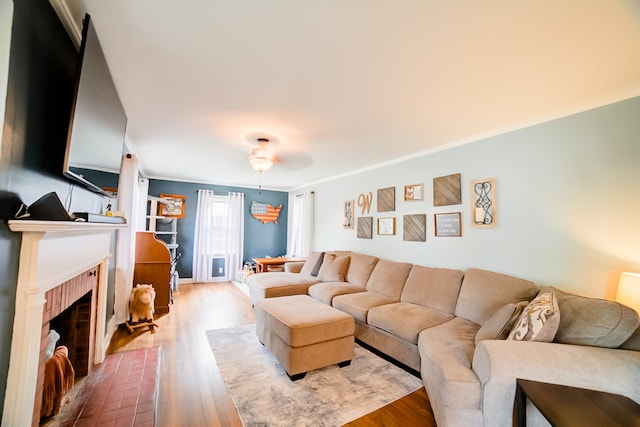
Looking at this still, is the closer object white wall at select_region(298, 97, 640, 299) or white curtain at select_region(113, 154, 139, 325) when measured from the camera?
white wall at select_region(298, 97, 640, 299)

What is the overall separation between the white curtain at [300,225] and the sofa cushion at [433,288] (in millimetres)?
2992

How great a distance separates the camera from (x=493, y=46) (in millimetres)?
1479

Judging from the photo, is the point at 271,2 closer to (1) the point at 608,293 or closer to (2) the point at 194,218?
(1) the point at 608,293

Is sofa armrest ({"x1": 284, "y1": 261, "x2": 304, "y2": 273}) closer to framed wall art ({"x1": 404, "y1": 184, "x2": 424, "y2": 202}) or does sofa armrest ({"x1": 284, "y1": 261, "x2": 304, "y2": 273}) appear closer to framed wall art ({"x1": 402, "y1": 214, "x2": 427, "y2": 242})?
framed wall art ({"x1": 402, "y1": 214, "x2": 427, "y2": 242})

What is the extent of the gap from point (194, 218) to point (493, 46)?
6.10 metres

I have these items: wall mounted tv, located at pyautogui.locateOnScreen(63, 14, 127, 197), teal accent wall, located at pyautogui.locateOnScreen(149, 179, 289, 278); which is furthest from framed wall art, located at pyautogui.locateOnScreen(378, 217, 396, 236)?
teal accent wall, located at pyautogui.locateOnScreen(149, 179, 289, 278)

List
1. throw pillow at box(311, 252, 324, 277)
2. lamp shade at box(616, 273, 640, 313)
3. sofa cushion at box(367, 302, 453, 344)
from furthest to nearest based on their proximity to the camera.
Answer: throw pillow at box(311, 252, 324, 277)
sofa cushion at box(367, 302, 453, 344)
lamp shade at box(616, 273, 640, 313)

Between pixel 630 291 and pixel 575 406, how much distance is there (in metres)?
1.13

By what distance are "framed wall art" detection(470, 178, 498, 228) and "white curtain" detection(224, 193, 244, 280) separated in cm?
508

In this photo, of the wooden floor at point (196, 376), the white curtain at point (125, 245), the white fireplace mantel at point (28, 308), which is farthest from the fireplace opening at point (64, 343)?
the white curtain at point (125, 245)

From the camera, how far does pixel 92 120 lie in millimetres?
1501

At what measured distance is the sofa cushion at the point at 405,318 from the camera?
236cm

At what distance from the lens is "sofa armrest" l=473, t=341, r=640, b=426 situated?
128cm

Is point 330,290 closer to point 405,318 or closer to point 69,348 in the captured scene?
point 405,318
